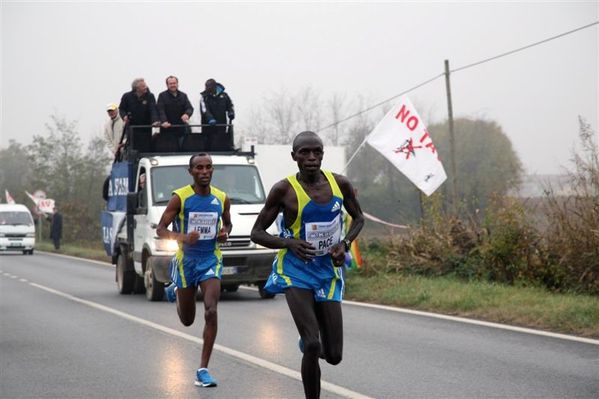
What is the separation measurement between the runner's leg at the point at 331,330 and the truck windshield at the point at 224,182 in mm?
11034

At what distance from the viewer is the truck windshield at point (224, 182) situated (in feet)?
61.6

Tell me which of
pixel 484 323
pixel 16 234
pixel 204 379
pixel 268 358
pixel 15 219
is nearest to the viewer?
pixel 204 379

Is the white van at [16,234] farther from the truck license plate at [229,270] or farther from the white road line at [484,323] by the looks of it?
the white road line at [484,323]

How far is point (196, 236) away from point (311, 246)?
2.63 m

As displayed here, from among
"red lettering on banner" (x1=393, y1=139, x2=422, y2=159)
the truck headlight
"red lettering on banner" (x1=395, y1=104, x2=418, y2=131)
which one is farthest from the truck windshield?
"red lettering on banner" (x1=395, y1=104, x2=418, y2=131)

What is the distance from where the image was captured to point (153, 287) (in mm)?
18516

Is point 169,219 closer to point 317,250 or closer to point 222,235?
point 222,235

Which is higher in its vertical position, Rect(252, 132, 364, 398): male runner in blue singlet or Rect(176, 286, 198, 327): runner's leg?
Rect(252, 132, 364, 398): male runner in blue singlet

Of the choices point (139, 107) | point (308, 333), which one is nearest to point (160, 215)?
point (139, 107)

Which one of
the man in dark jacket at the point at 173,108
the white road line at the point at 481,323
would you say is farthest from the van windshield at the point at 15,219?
the white road line at the point at 481,323

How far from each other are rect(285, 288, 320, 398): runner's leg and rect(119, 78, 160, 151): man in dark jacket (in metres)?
12.9

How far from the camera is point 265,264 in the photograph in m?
18.0

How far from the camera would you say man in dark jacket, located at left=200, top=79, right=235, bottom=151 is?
2036cm

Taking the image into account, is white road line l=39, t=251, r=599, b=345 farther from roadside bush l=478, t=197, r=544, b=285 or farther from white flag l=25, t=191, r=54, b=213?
white flag l=25, t=191, r=54, b=213
